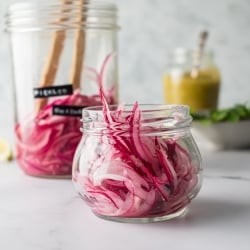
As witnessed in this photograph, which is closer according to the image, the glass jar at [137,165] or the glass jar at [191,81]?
the glass jar at [137,165]

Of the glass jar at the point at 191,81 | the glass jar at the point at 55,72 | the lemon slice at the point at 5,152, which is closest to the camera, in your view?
the glass jar at the point at 55,72

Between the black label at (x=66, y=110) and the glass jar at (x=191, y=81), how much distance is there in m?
0.44

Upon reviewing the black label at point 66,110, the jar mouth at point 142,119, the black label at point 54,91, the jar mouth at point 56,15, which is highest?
the jar mouth at point 56,15

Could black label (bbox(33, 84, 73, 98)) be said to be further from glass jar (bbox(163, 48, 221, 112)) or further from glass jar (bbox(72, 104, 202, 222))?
glass jar (bbox(163, 48, 221, 112))

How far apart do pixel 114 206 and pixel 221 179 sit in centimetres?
23

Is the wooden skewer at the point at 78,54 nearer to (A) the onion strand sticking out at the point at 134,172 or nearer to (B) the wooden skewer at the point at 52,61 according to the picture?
(B) the wooden skewer at the point at 52,61

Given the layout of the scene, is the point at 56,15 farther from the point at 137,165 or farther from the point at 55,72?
the point at 137,165

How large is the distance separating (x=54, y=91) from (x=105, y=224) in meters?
0.25

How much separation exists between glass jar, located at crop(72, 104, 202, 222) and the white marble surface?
0.06 feet

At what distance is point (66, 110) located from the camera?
0.70 meters

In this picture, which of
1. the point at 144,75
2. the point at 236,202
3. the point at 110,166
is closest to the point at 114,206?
the point at 110,166

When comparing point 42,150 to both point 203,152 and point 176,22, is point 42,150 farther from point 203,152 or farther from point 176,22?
point 176,22

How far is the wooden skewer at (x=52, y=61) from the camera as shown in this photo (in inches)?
27.9

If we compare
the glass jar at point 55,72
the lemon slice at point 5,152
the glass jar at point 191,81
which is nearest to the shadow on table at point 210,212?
the glass jar at point 55,72
